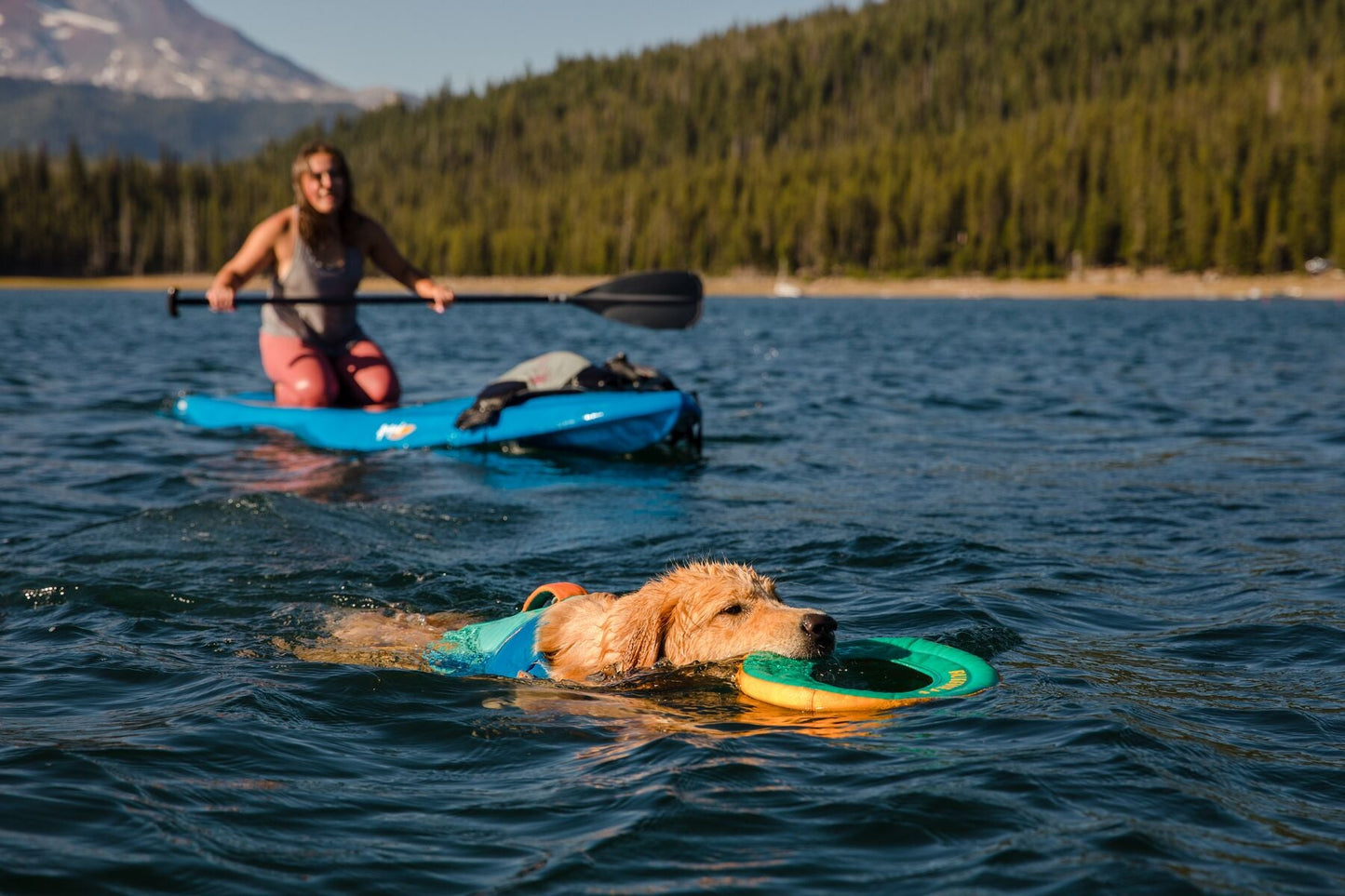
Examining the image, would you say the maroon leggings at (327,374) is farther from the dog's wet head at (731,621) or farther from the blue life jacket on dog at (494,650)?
the dog's wet head at (731,621)

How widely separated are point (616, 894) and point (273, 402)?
35.6 ft

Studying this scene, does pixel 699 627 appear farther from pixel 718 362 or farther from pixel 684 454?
pixel 718 362

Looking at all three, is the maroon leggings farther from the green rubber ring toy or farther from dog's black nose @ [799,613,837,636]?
dog's black nose @ [799,613,837,636]

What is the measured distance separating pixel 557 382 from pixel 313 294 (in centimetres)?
251

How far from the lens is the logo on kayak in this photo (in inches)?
473

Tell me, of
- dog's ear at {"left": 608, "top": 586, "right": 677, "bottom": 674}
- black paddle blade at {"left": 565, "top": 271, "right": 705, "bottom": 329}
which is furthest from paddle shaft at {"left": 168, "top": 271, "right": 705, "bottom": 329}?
dog's ear at {"left": 608, "top": 586, "right": 677, "bottom": 674}

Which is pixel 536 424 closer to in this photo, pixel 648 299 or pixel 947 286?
pixel 648 299

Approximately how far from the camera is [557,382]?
40.5 ft

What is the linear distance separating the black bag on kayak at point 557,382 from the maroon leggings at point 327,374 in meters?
1.10

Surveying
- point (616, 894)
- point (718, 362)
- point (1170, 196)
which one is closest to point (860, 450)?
point (616, 894)

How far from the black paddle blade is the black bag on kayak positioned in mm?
595

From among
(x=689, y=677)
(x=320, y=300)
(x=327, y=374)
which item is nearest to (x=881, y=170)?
(x=327, y=374)

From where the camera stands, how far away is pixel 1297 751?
4.47 meters

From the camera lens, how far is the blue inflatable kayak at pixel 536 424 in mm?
11648
